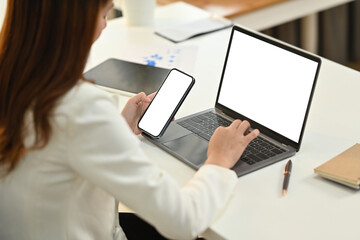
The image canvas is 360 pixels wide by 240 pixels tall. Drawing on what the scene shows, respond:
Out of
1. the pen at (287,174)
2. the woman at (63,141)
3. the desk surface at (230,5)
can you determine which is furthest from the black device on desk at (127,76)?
the desk surface at (230,5)

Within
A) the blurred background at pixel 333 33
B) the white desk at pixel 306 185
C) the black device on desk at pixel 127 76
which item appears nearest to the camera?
the white desk at pixel 306 185

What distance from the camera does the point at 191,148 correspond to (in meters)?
1.32

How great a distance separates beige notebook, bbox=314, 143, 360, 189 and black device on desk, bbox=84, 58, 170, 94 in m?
0.57

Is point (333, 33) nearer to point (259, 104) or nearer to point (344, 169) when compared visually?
point (259, 104)

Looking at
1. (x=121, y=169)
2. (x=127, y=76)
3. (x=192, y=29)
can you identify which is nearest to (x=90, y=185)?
(x=121, y=169)

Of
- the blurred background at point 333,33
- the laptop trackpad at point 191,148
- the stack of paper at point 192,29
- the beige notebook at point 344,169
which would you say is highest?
the stack of paper at point 192,29

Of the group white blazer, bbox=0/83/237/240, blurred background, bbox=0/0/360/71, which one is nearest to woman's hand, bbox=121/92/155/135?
white blazer, bbox=0/83/237/240

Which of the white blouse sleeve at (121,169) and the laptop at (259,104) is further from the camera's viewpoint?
the laptop at (259,104)

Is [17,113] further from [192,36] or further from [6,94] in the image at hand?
[192,36]

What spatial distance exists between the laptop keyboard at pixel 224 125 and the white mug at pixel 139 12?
2.59 ft

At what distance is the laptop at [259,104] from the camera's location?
49.6 inches

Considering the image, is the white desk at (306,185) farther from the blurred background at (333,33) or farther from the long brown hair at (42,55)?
the blurred background at (333,33)

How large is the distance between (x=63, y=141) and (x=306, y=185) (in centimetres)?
52

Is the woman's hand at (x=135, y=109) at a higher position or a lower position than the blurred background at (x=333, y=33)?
higher
